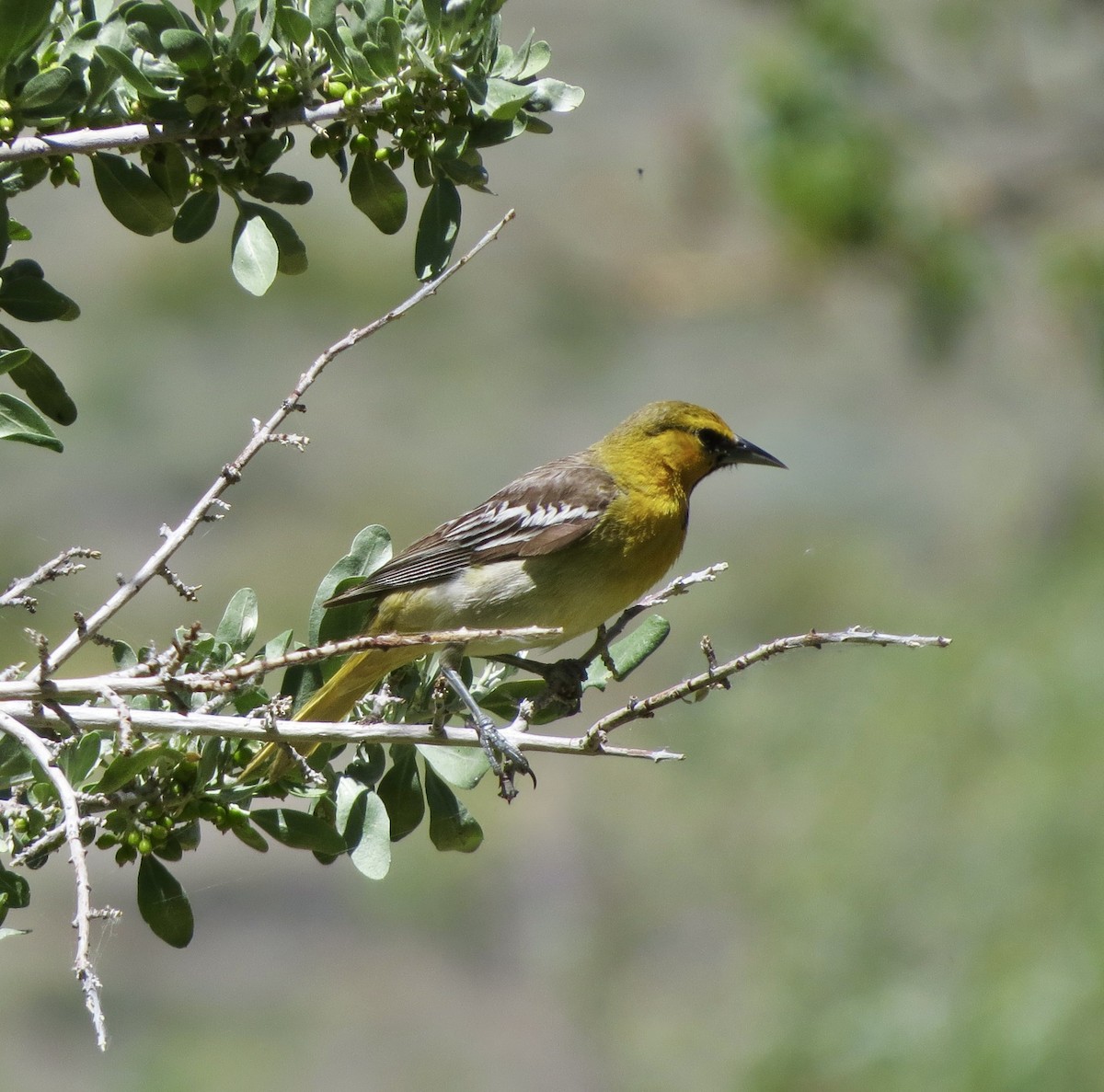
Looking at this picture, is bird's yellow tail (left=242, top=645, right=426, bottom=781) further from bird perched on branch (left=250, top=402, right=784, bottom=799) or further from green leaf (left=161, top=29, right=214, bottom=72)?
green leaf (left=161, top=29, right=214, bottom=72)

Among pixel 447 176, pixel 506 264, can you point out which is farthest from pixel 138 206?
pixel 506 264

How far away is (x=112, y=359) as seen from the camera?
1411cm

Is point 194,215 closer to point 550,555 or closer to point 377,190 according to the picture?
point 377,190

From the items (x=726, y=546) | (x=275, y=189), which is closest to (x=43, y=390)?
(x=275, y=189)

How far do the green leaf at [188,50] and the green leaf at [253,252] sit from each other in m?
0.30

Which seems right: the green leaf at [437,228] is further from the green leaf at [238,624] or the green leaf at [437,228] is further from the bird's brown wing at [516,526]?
the bird's brown wing at [516,526]

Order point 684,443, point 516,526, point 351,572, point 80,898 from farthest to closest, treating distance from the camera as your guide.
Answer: point 684,443, point 516,526, point 351,572, point 80,898

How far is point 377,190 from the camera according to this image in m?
2.40

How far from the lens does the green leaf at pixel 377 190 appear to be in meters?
2.38

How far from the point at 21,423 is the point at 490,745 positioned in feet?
3.20

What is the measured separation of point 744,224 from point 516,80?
45.7 ft

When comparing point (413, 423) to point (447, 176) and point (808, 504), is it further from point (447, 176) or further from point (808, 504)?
point (447, 176)

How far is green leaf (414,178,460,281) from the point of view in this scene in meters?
2.38

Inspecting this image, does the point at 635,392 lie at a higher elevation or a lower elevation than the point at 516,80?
higher
